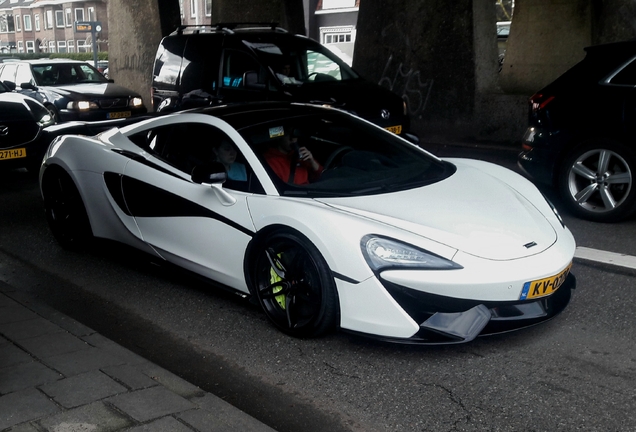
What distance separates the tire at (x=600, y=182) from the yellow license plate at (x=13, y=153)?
261 inches

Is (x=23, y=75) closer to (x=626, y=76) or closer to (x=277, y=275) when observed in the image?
(x=626, y=76)

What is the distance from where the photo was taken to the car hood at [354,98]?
9828 millimetres

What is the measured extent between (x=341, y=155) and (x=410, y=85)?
854 centimetres

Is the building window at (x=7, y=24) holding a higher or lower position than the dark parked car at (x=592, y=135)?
higher

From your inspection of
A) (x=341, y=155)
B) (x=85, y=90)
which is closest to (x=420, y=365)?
(x=341, y=155)

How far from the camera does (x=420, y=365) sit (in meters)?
4.13

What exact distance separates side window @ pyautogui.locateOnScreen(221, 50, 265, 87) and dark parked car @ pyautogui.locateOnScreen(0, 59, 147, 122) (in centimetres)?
479

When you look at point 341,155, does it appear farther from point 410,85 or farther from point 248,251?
point 410,85

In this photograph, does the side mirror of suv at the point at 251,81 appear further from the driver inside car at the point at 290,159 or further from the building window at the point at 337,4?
the building window at the point at 337,4

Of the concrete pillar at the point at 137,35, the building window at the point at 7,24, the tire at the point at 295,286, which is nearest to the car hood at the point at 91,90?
the concrete pillar at the point at 137,35

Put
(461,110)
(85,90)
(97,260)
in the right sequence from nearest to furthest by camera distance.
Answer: (97,260) → (461,110) → (85,90)

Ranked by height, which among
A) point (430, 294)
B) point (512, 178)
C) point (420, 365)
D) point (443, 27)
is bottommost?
point (420, 365)

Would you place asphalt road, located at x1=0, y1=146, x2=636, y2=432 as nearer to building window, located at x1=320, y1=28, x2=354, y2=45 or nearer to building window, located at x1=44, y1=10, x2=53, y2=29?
building window, located at x1=320, y1=28, x2=354, y2=45

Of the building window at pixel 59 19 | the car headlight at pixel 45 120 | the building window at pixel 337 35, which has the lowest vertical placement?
the car headlight at pixel 45 120
